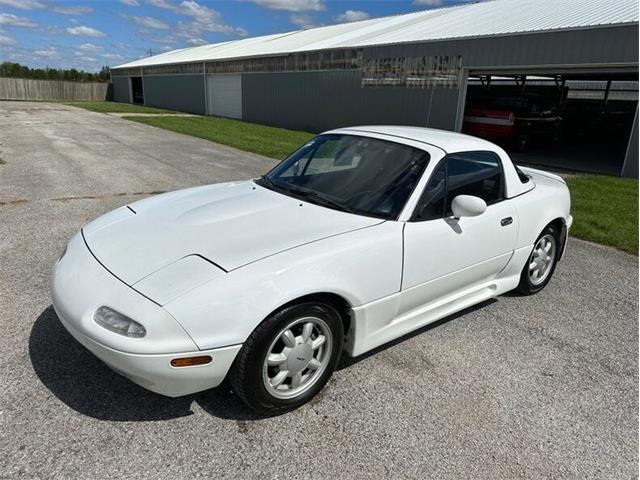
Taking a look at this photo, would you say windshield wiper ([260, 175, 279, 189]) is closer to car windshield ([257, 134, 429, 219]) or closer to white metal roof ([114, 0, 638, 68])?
car windshield ([257, 134, 429, 219])

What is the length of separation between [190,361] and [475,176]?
8.35 feet

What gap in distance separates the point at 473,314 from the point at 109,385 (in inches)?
111

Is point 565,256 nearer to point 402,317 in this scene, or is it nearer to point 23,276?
point 402,317

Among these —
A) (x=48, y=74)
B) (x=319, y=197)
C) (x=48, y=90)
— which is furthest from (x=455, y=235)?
(x=48, y=74)

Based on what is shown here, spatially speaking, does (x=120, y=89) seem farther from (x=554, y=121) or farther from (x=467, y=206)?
(x=467, y=206)

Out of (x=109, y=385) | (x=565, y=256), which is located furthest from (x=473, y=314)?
(x=109, y=385)

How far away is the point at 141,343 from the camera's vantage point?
7.02 feet

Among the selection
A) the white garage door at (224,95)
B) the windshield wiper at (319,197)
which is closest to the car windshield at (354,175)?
the windshield wiper at (319,197)

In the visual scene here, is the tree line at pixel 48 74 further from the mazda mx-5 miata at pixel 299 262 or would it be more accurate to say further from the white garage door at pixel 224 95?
the mazda mx-5 miata at pixel 299 262

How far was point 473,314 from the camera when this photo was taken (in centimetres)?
393

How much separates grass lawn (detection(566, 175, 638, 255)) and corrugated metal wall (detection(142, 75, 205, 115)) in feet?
85.5

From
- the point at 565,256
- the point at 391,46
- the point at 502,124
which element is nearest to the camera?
the point at 565,256

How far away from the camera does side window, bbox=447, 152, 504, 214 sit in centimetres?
336

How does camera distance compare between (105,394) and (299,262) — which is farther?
(105,394)
